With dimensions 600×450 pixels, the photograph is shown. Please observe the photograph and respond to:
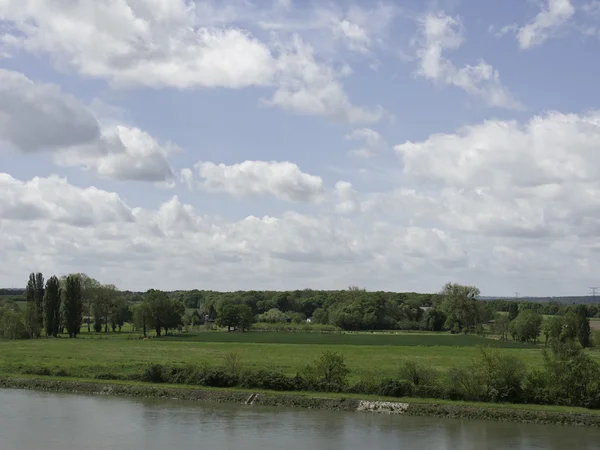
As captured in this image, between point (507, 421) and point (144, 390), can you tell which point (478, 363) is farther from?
point (144, 390)

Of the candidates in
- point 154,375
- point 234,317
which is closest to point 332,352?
point 154,375

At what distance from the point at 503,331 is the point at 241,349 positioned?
61995 millimetres

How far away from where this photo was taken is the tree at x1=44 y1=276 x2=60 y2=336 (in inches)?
4560

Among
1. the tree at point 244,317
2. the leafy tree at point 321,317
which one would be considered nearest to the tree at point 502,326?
the leafy tree at point 321,317

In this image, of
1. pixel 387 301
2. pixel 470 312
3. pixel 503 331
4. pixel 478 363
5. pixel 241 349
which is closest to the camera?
pixel 478 363

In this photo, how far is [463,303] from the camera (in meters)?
143

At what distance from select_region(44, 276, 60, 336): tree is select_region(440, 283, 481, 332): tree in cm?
7374

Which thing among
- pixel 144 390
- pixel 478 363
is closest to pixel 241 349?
pixel 144 390

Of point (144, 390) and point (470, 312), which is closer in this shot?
point (144, 390)

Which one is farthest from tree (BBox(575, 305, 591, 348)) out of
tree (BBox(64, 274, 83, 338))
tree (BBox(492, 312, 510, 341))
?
tree (BBox(64, 274, 83, 338))

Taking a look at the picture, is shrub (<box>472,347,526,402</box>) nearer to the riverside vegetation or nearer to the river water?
the riverside vegetation

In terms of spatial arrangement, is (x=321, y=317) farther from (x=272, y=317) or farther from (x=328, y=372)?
(x=328, y=372)

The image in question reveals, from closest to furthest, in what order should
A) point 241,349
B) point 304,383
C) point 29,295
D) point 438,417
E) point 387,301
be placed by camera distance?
point 438,417 → point 304,383 → point 241,349 → point 29,295 → point 387,301

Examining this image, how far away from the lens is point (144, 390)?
5228 cm
